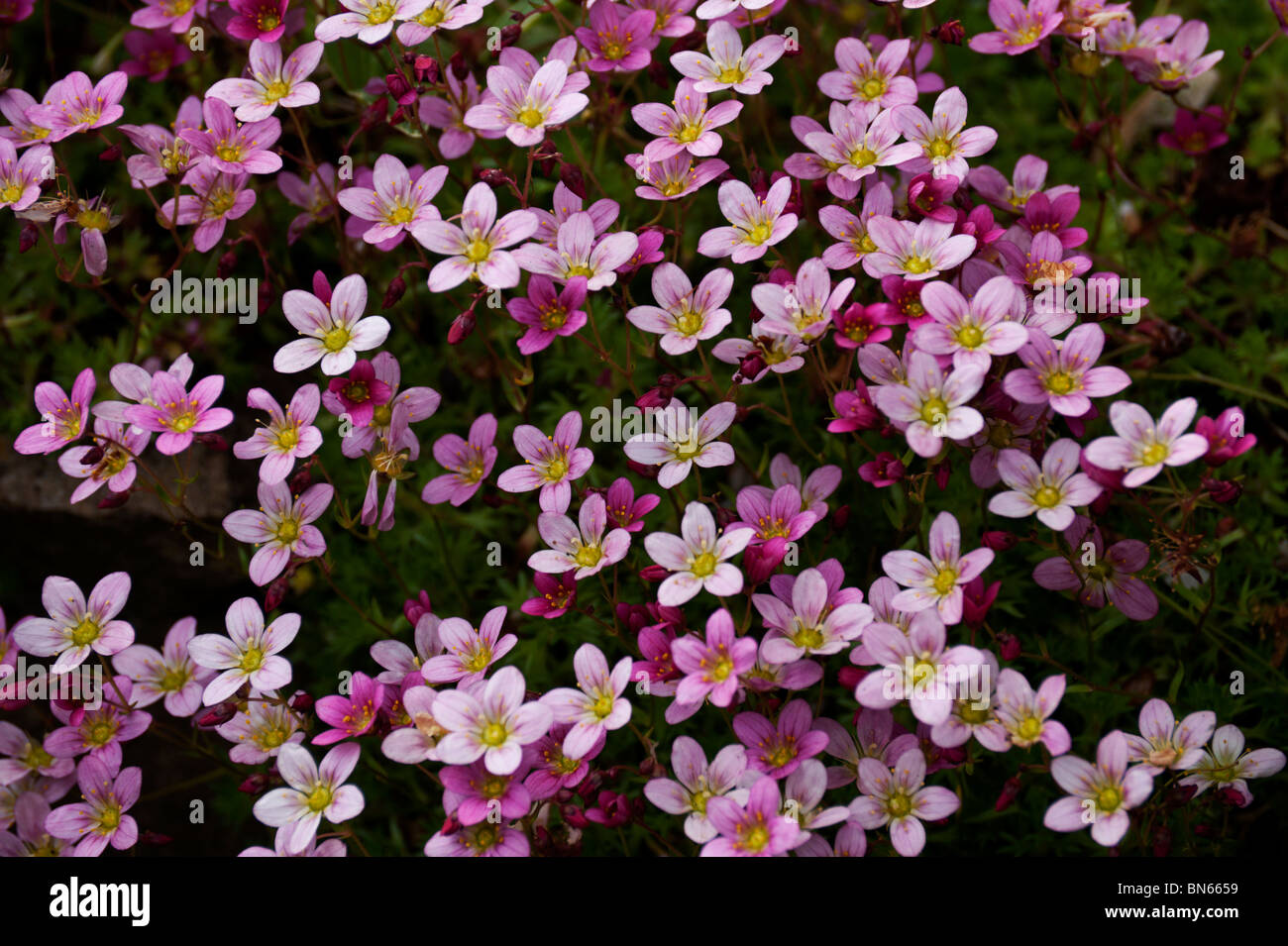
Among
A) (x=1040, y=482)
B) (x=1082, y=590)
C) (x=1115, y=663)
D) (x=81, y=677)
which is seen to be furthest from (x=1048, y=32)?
(x=81, y=677)

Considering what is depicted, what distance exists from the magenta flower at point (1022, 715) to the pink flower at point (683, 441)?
2.59ft

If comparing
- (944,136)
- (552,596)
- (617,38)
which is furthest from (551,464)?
(944,136)

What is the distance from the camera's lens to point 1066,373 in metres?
2.46

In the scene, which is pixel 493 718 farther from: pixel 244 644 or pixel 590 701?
pixel 244 644

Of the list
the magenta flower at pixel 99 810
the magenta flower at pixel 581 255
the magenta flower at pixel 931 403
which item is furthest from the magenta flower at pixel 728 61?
the magenta flower at pixel 99 810

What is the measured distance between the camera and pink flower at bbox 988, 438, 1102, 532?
7.89 feet

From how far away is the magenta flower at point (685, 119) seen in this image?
2773mm

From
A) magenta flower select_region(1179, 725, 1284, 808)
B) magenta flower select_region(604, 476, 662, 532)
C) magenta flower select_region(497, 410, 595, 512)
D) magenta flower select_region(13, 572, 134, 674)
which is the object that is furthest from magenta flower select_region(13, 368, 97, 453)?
magenta flower select_region(1179, 725, 1284, 808)

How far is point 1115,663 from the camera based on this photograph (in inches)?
117

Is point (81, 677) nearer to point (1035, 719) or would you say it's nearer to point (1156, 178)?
point (1035, 719)

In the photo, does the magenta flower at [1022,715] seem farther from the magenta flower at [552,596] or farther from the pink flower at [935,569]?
the magenta flower at [552,596]

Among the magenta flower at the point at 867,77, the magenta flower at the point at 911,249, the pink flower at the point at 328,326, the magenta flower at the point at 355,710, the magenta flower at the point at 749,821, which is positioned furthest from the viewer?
the magenta flower at the point at 867,77

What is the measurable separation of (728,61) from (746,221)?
0.44 metres

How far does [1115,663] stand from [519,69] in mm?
2236
